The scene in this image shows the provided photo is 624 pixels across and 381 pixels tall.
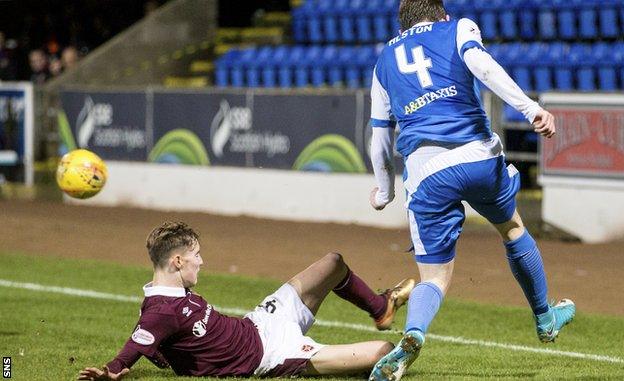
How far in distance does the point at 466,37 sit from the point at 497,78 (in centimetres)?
28

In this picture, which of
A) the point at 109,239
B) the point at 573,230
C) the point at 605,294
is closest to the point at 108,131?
the point at 109,239

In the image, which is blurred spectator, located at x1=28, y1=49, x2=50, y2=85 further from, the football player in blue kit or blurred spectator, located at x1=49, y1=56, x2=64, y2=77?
the football player in blue kit

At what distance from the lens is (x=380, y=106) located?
739 cm

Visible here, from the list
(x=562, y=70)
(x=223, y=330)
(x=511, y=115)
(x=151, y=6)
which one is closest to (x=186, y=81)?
(x=151, y=6)

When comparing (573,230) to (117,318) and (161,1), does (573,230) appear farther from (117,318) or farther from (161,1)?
(161,1)

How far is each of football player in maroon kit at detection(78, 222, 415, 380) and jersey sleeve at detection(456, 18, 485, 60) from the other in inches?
59.6

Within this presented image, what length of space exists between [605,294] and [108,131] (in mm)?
11651

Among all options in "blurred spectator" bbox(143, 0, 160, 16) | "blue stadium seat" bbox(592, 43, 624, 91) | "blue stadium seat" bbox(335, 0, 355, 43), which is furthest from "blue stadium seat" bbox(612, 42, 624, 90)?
"blurred spectator" bbox(143, 0, 160, 16)

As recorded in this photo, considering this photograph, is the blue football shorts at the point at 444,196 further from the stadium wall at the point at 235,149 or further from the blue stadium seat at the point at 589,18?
the blue stadium seat at the point at 589,18

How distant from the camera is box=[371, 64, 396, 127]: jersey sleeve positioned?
737 cm

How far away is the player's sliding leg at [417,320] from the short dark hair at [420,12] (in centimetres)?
132

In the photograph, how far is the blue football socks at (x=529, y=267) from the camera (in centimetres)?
762

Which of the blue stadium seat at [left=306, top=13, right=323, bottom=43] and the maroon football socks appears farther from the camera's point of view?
the blue stadium seat at [left=306, top=13, right=323, bottom=43]

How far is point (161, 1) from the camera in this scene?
95.9ft
